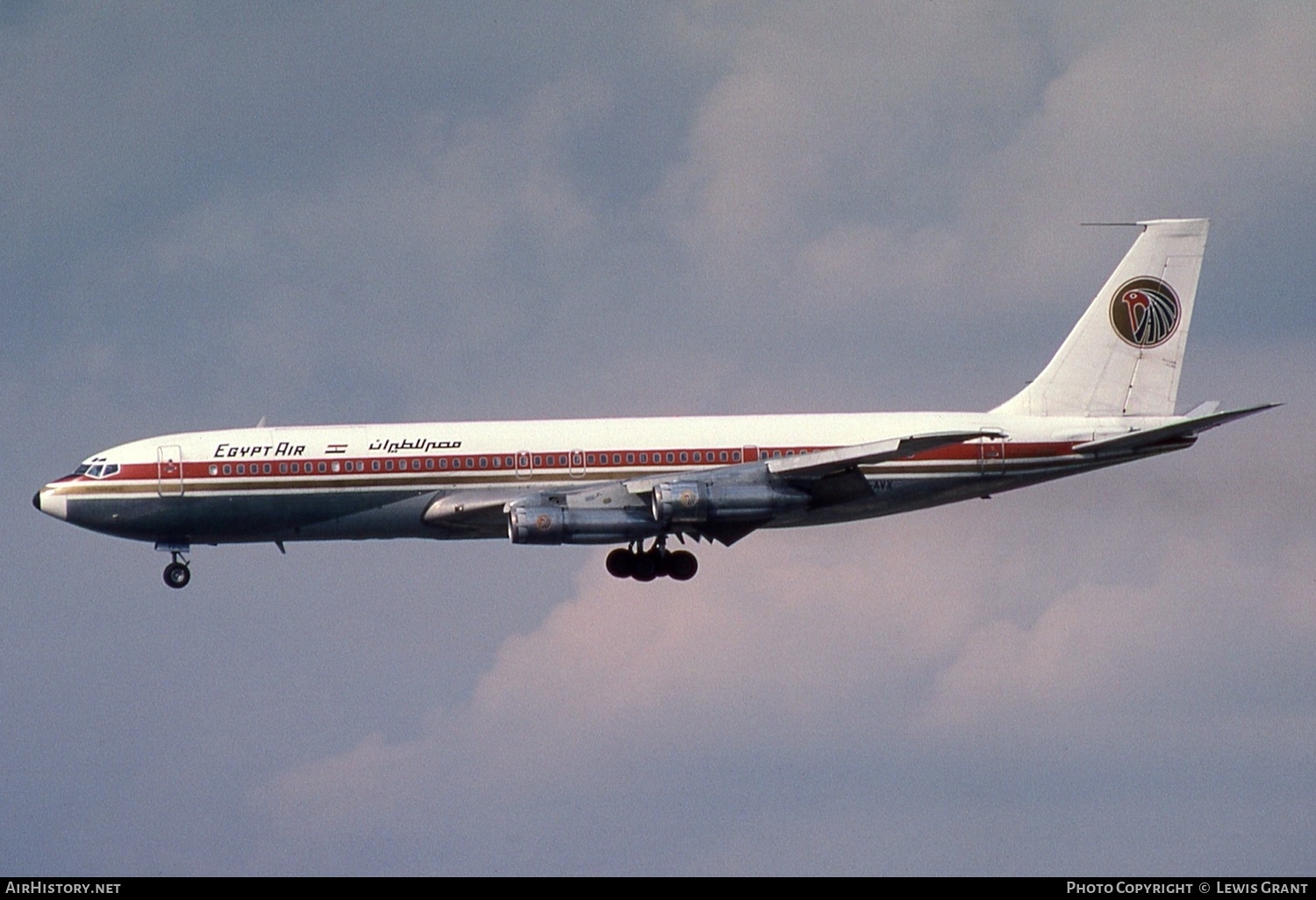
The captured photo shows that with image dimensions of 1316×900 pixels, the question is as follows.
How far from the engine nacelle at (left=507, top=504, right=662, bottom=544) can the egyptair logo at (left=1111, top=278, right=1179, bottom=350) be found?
21288 millimetres

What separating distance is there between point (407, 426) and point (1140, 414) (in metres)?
27.1

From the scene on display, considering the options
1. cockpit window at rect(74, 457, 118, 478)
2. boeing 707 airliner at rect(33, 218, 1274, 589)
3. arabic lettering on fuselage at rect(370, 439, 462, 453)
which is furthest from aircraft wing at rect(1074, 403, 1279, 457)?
cockpit window at rect(74, 457, 118, 478)

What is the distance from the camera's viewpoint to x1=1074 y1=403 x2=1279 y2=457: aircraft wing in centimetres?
6195

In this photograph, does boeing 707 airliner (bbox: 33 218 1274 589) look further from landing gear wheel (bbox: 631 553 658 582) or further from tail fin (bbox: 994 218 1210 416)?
tail fin (bbox: 994 218 1210 416)

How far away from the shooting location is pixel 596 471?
6109 cm

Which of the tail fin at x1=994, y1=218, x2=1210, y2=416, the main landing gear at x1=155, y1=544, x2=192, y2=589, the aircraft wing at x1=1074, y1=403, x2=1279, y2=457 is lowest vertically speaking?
the main landing gear at x1=155, y1=544, x2=192, y2=589

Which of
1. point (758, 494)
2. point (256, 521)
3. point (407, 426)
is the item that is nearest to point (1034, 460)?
point (758, 494)

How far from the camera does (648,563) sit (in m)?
63.3

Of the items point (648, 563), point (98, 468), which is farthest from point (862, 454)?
point (98, 468)

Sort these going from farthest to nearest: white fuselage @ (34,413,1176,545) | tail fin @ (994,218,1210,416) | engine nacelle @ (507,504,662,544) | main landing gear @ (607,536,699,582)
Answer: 1. tail fin @ (994,218,1210,416)
2. main landing gear @ (607,536,699,582)
3. white fuselage @ (34,413,1176,545)
4. engine nacelle @ (507,504,662,544)

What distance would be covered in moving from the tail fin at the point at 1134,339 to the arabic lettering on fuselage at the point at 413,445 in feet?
68.2
